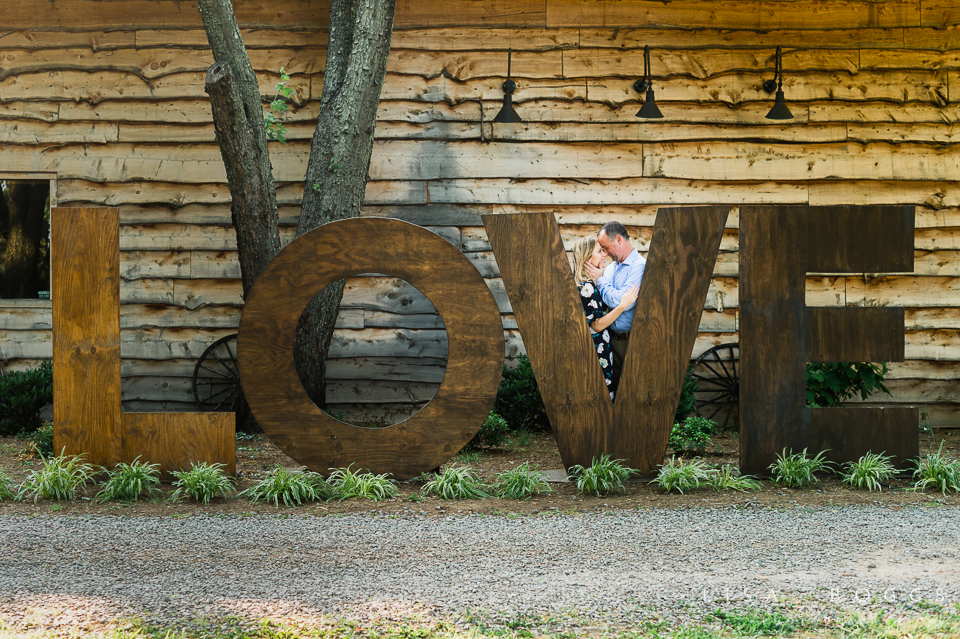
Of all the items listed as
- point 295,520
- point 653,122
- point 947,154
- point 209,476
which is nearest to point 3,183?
point 209,476

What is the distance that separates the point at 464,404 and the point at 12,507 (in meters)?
2.58

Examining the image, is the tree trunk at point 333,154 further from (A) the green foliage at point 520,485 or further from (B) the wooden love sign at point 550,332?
(A) the green foliage at point 520,485

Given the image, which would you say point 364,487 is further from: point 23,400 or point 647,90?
point 647,90

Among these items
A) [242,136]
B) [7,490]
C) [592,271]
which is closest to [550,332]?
[592,271]

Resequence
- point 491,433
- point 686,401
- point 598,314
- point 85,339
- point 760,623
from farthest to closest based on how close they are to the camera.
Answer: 1. point 686,401
2. point 491,433
3. point 598,314
4. point 85,339
5. point 760,623

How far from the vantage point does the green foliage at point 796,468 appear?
404 centimetres

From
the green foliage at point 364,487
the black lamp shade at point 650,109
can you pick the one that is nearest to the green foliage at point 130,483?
the green foliage at point 364,487

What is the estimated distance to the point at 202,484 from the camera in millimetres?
3863

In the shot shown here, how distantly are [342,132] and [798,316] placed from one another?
3.60m

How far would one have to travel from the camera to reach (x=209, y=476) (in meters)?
3.90

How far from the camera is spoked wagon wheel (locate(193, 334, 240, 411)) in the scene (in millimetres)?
6285

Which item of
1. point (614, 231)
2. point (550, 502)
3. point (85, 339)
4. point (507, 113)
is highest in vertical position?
point (507, 113)

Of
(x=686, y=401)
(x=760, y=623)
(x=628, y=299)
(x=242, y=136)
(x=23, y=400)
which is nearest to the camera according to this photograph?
(x=760, y=623)

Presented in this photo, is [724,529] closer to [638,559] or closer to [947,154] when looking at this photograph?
[638,559]
